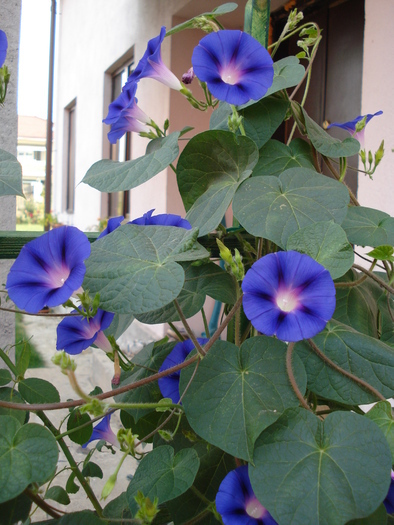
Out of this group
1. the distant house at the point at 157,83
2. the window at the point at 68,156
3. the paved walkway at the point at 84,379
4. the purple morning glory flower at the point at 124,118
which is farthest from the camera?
the window at the point at 68,156

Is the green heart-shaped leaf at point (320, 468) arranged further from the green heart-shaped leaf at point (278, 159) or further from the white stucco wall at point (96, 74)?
the white stucco wall at point (96, 74)

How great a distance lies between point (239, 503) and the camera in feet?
1.89

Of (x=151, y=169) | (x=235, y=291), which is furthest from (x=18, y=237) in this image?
(x=235, y=291)

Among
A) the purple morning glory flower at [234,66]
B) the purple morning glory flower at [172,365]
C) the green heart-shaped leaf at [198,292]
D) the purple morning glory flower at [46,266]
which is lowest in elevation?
the purple morning glory flower at [172,365]

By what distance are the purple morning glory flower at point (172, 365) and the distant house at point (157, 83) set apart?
4.51 feet

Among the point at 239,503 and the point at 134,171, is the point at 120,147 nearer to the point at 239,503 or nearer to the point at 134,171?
the point at 134,171

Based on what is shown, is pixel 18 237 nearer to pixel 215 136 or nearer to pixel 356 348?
pixel 215 136

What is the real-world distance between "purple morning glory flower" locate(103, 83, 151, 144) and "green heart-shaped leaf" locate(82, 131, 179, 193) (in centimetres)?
11

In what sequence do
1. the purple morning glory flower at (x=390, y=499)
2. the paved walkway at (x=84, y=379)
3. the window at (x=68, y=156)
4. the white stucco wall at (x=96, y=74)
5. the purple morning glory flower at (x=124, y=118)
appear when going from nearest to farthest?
the purple morning glory flower at (x=390, y=499), the purple morning glory flower at (x=124, y=118), the paved walkway at (x=84, y=379), the white stucco wall at (x=96, y=74), the window at (x=68, y=156)

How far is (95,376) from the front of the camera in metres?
3.30

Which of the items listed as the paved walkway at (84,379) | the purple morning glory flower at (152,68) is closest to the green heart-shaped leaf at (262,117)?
the purple morning glory flower at (152,68)

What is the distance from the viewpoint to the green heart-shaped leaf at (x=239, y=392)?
1.79ft

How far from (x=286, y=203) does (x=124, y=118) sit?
1.27 ft

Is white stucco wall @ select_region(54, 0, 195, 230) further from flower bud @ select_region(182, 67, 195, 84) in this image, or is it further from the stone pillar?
flower bud @ select_region(182, 67, 195, 84)
